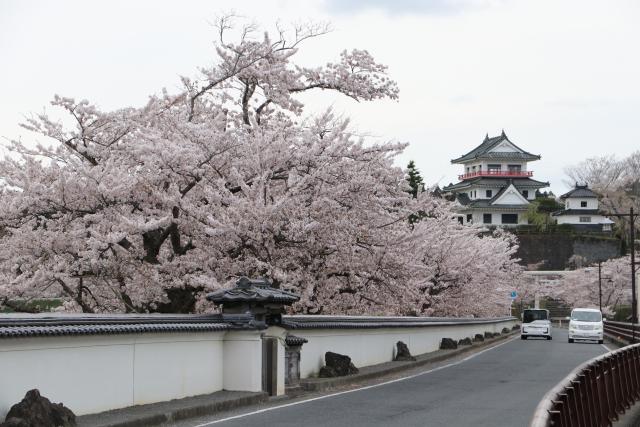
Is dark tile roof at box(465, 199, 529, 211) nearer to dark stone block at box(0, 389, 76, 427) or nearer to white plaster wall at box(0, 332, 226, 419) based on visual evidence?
white plaster wall at box(0, 332, 226, 419)

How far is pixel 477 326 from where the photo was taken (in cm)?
4778

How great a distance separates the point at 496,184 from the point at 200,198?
105476 mm

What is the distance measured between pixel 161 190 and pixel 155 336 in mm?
8256

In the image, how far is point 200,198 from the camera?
21734mm

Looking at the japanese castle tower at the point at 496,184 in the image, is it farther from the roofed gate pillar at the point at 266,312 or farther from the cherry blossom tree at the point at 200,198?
the roofed gate pillar at the point at 266,312

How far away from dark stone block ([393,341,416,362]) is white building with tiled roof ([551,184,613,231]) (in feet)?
319

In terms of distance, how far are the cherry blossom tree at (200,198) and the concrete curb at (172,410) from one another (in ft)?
17.6

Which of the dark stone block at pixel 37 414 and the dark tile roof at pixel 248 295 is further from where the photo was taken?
the dark tile roof at pixel 248 295

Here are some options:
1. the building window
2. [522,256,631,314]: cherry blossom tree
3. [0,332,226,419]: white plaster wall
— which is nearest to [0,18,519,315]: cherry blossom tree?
[0,332,226,419]: white plaster wall

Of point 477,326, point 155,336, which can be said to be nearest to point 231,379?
point 155,336

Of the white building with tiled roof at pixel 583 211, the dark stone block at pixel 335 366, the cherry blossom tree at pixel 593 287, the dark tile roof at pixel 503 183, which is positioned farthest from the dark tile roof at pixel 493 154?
the dark stone block at pixel 335 366

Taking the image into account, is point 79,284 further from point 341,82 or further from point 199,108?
point 341,82

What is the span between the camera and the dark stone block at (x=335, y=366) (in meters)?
18.3

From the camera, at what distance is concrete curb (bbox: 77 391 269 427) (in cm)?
1073
